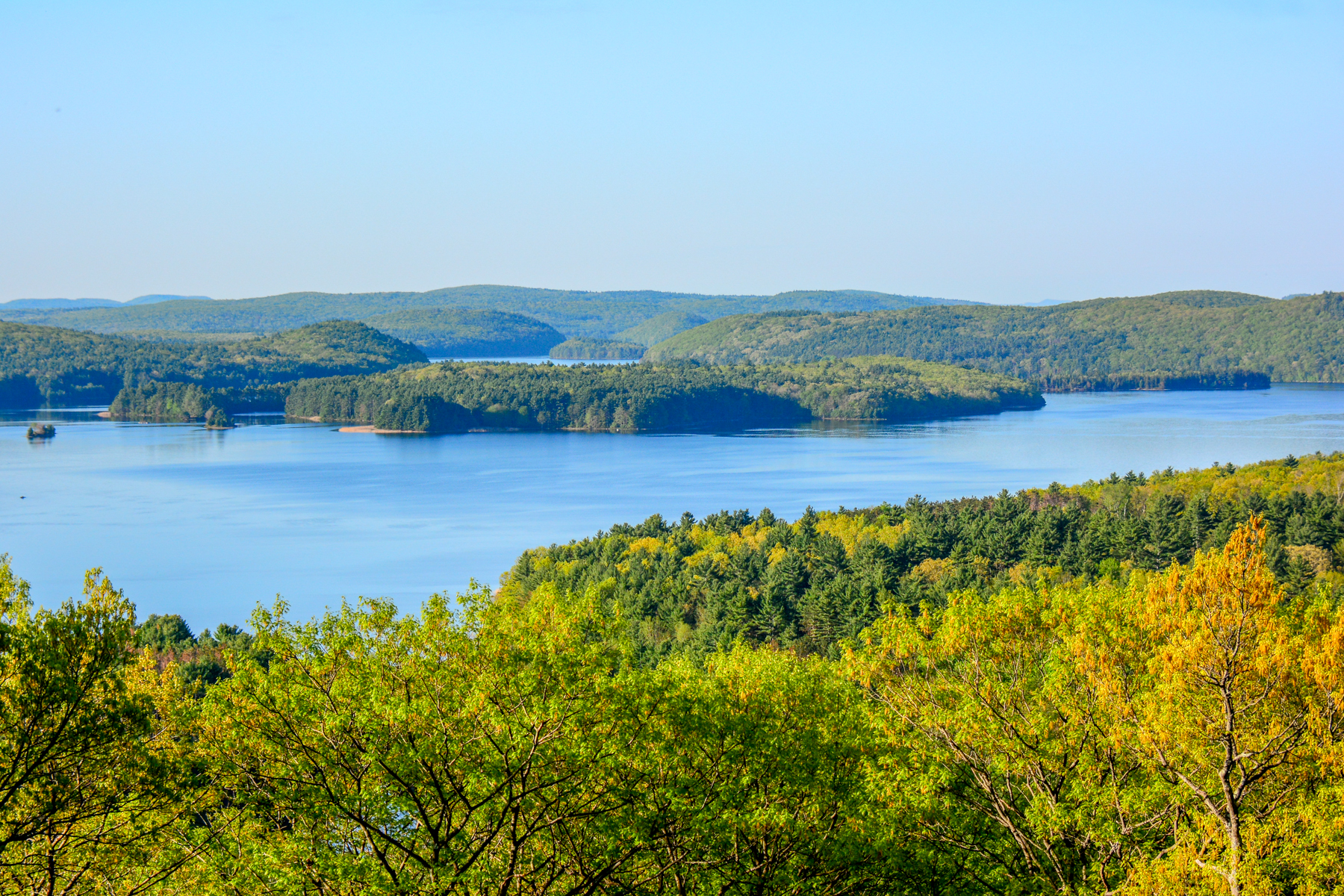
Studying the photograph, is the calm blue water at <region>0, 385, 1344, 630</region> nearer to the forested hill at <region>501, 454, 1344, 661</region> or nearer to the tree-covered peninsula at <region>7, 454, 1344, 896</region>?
the forested hill at <region>501, 454, 1344, 661</region>

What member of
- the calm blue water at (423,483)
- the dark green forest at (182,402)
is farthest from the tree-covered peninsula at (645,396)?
the calm blue water at (423,483)

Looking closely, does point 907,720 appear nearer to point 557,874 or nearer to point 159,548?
point 557,874

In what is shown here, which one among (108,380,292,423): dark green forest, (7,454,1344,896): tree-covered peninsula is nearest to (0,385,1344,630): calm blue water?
(108,380,292,423): dark green forest

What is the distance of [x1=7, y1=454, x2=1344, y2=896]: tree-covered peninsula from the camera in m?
8.55

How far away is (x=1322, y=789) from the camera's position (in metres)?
8.90

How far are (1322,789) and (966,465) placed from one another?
69.5 metres

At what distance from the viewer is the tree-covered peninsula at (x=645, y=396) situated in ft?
386

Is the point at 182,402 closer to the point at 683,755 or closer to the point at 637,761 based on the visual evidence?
the point at 683,755

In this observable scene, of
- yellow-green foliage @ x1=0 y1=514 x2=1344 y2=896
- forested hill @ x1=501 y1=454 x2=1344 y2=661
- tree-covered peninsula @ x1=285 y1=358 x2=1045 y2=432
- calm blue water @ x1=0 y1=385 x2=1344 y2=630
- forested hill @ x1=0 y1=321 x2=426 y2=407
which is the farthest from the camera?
forested hill @ x1=0 y1=321 x2=426 y2=407

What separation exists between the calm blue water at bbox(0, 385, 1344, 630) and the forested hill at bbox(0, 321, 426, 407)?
21990 millimetres

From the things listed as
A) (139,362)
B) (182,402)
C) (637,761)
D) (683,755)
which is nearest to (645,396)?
(182,402)

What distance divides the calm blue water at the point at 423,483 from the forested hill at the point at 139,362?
72.1ft

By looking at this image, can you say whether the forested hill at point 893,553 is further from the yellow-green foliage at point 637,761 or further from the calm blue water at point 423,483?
the yellow-green foliage at point 637,761

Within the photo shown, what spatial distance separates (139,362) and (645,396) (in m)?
66.7
